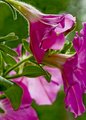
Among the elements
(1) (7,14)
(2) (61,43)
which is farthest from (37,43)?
(1) (7,14)

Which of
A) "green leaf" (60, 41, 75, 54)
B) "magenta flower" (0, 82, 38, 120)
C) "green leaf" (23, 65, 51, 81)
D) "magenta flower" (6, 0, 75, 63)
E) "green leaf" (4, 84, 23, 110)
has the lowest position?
"magenta flower" (0, 82, 38, 120)

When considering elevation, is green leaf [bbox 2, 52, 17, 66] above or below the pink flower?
above

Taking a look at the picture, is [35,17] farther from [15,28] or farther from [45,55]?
[15,28]

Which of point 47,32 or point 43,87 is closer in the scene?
point 47,32

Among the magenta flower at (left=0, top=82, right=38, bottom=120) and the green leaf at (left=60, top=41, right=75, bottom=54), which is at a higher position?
the green leaf at (left=60, top=41, right=75, bottom=54)

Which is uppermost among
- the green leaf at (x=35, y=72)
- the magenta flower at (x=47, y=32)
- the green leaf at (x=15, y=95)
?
the magenta flower at (x=47, y=32)
